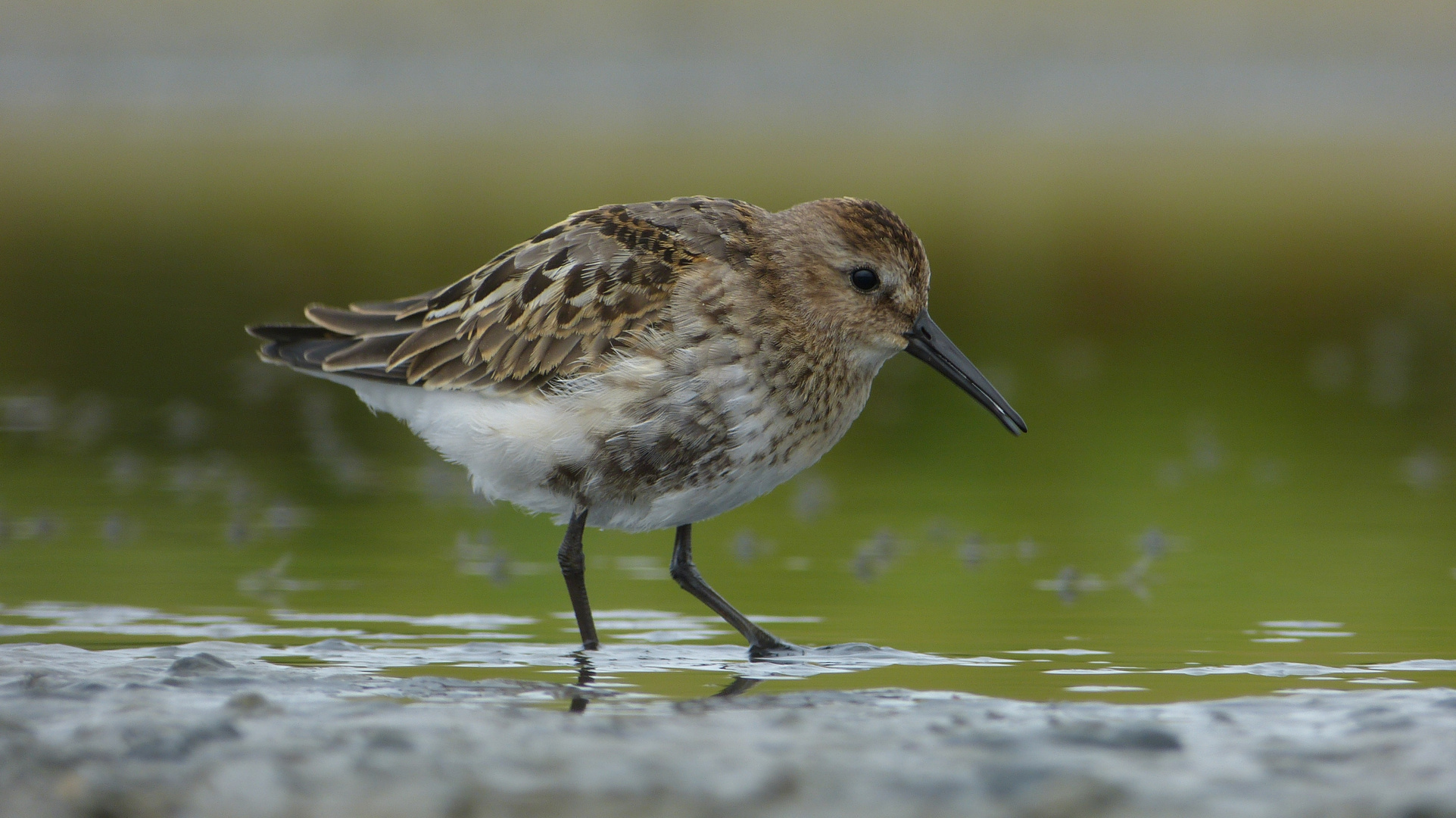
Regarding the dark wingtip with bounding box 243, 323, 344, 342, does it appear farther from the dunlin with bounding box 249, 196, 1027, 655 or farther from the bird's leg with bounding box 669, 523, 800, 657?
the bird's leg with bounding box 669, 523, 800, 657

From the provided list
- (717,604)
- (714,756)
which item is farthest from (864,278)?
(714,756)

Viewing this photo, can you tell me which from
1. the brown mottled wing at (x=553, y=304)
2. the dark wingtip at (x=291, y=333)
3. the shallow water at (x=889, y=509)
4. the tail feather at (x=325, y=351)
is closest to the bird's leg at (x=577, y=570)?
the shallow water at (x=889, y=509)

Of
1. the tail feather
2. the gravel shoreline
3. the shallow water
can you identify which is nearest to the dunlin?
the tail feather

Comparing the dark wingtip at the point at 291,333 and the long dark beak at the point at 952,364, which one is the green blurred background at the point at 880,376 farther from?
the dark wingtip at the point at 291,333

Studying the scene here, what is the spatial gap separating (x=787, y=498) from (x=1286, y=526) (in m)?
3.71

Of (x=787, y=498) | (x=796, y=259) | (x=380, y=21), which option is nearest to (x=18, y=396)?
(x=787, y=498)

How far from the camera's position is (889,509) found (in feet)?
43.2

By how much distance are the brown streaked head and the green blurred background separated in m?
1.57

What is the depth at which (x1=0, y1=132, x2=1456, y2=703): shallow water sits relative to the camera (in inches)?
353

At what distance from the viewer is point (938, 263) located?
28.2 meters

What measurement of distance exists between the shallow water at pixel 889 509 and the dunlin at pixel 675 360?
0.80 metres

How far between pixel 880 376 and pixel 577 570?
1190 centimetres

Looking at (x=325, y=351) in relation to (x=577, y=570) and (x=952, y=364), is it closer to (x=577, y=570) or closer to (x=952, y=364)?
(x=577, y=570)

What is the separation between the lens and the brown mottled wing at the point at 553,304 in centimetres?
925
